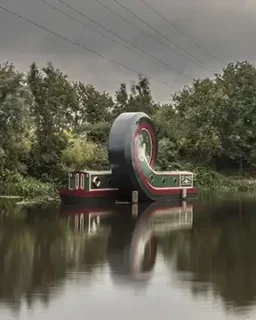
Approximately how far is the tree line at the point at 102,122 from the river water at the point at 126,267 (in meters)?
7.50

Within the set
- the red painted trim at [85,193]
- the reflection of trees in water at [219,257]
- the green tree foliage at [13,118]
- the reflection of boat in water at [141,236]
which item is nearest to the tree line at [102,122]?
the green tree foliage at [13,118]

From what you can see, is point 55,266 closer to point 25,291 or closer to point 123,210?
point 25,291

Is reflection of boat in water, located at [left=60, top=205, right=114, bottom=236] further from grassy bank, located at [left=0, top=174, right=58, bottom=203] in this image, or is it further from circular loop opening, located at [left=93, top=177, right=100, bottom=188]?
grassy bank, located at [left=0, top=174, right=58, bottom=203]

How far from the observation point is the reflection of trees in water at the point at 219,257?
24.8 ft

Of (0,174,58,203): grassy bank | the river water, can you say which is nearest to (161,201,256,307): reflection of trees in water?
the river water

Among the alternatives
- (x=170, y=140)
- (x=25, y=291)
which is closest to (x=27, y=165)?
(x=170, y=140)

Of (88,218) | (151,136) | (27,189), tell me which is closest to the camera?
(88,218)

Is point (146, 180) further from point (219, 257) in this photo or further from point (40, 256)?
point (40, 256)

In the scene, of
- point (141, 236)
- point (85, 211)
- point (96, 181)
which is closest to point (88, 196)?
point (96, 181)

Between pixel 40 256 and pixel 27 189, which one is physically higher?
pixel 27 189

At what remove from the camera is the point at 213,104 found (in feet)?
117

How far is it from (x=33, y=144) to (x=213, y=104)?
47.7 ft

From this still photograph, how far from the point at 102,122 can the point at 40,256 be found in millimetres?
21653

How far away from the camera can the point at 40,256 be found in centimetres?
988
